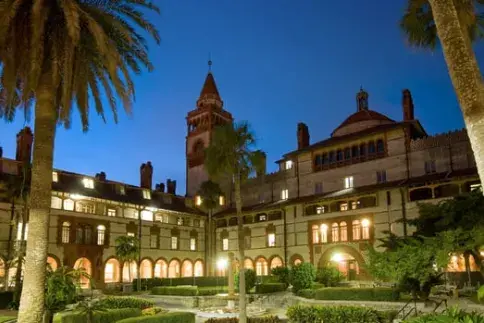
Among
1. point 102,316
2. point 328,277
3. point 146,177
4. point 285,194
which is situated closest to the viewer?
point 102,316

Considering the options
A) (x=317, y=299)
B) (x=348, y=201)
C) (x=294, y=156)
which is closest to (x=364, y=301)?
(x=317, y=299)

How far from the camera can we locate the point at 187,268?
61406 mm

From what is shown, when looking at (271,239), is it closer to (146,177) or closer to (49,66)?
(146,177)

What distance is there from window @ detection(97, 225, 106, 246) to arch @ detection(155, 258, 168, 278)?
871cm

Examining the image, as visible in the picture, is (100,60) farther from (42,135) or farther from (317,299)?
(317,299)

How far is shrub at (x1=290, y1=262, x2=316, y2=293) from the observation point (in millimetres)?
37219

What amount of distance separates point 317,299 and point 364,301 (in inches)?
153

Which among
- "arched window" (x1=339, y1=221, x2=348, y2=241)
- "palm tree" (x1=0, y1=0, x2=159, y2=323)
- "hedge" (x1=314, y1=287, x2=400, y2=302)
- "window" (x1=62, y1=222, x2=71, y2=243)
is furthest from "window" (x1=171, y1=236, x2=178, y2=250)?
"palm tree" (x1=0, y1=0, x2=159, y2=323)

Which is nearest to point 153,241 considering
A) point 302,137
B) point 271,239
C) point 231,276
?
point 271,239

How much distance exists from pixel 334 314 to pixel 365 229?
25492mm

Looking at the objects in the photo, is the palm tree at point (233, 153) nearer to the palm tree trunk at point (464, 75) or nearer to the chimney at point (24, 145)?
the palm tree trunk at point (464, 75)

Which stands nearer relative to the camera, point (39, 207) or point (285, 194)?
point (39, 207)

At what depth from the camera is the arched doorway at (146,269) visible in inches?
2197

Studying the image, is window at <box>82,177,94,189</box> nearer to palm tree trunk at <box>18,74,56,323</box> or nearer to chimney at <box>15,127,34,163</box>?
chimney at <box>15,127,34,163</box>
